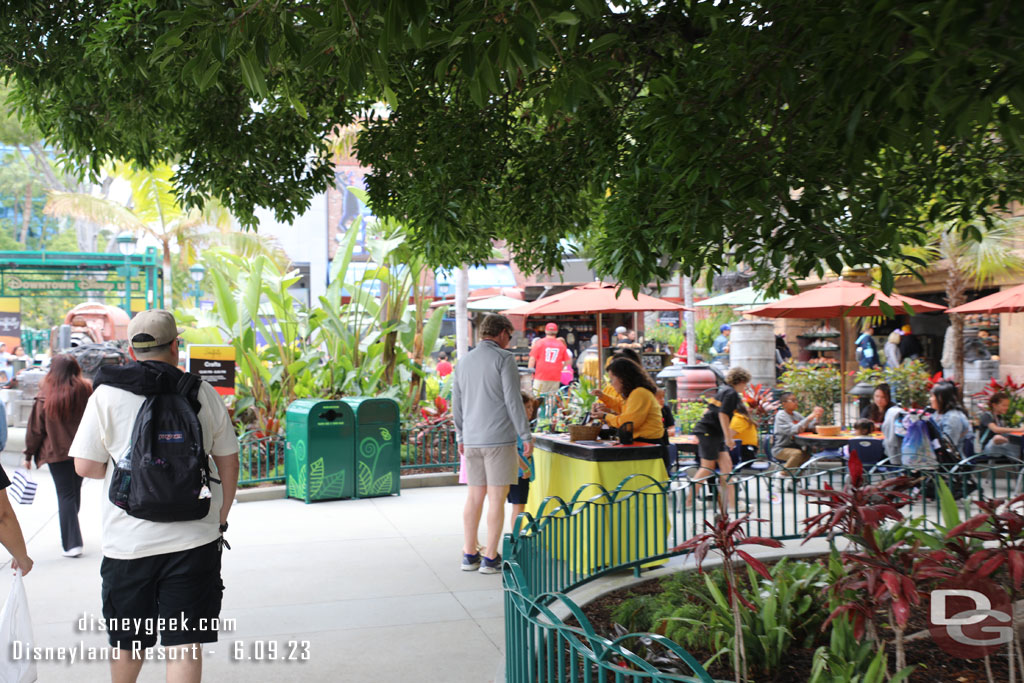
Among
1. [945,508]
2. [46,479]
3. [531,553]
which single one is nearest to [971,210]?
[945,508]

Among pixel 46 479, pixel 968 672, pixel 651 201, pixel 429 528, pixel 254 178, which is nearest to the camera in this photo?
pixel 968 672

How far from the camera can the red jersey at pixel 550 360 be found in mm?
16047

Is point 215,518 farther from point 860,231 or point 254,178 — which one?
point 254,178

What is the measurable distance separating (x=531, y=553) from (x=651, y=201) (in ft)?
6.61

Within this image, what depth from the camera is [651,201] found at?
4621mm

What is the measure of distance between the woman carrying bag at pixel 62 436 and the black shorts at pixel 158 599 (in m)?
3.98

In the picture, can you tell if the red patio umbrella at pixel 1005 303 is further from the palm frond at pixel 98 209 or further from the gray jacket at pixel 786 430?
the palm frond at pixel 98 209

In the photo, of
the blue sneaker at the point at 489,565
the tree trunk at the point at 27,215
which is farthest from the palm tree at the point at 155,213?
the tree trunk at the point at 27,215

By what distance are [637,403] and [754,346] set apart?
11189mm

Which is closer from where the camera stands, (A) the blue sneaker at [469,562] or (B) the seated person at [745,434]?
(A) the blue sneaker at [469,562]

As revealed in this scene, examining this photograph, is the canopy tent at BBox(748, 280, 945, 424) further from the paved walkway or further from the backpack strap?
the backpack strap

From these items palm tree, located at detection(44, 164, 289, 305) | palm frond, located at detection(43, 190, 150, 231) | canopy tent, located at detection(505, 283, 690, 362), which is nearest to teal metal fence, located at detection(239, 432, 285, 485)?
canopy tent, located at detection(505, 283, 690, 362)

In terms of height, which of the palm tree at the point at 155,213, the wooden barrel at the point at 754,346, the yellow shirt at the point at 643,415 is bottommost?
the yellow shirt at the point at 643,415

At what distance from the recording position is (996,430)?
9672mm
